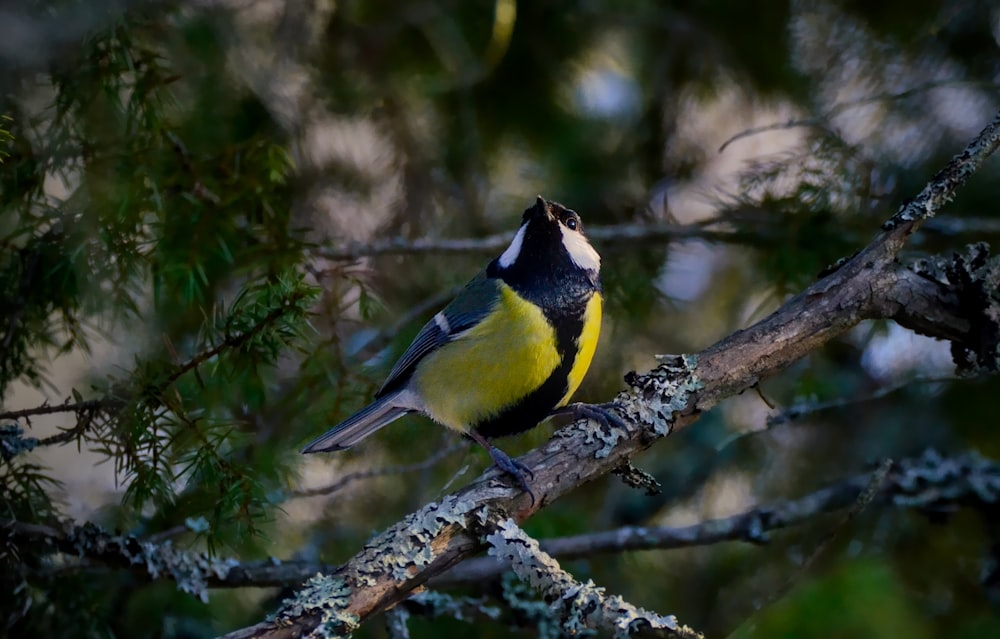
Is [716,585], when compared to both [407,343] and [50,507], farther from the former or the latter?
[50,507]

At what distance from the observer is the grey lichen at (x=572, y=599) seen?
5.01 ft

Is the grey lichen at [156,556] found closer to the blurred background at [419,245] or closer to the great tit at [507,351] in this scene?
the blurred background at [419,245]

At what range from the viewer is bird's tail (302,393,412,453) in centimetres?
218

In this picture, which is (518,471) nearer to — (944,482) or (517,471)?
(517,471)

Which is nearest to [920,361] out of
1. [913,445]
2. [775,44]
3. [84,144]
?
[913,445]

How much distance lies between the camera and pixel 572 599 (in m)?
1.58

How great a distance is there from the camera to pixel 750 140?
4098 mm

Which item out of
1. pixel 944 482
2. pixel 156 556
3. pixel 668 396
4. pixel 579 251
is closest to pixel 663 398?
pixel 668 396

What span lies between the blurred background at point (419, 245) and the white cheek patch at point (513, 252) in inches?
11.7

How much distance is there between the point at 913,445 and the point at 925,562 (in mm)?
433

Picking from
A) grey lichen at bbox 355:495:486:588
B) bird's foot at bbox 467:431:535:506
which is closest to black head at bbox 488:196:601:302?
bird's foot at bbox 467:431:535:506

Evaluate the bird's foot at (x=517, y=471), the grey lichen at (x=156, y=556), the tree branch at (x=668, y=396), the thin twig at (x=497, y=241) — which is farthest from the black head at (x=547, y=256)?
the grey lichen at (x=156, y=556)

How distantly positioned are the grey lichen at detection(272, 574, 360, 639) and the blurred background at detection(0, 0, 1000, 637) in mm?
406

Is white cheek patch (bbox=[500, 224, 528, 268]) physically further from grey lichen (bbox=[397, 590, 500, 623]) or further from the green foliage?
the green foliage
